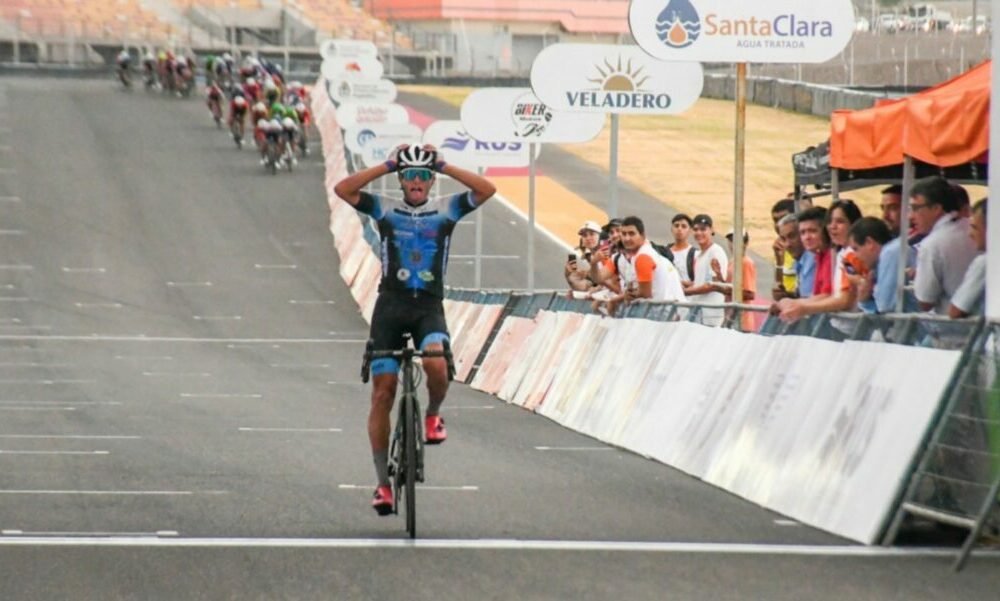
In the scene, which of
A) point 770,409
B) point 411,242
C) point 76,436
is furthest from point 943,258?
point 76,436

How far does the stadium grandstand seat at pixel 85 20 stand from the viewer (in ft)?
276

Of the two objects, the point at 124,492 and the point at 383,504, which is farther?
the point at 124,492

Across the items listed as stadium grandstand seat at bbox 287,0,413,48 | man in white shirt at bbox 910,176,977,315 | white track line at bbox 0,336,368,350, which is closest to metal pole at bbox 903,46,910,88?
white track line at bbox 0,336,368,350

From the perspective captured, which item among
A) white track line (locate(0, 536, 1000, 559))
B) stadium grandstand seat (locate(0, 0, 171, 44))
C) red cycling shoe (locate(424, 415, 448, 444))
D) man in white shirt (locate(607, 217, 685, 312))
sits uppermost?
red cycling shoe (locate(424, 415, 448, 444))

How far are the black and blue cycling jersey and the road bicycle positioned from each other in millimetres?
325

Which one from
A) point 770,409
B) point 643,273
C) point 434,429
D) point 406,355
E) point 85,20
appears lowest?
point 85,20

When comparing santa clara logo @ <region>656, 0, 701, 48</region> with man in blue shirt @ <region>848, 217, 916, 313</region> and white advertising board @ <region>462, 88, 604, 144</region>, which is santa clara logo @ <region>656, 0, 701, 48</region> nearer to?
man in blue shirt @ <region>848, 217, 916, 313</region>

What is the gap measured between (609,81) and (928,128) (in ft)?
24.8

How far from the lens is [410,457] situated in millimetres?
10250

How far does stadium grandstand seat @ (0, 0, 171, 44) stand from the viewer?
84.1 meters

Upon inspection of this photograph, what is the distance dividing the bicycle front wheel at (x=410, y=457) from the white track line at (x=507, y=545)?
116mm

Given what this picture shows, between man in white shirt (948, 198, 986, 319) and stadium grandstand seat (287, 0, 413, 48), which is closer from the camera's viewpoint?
man in white shirt (948, 198, 986, 319)

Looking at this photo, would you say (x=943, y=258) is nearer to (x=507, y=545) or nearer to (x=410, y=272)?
(x=410, y=272)

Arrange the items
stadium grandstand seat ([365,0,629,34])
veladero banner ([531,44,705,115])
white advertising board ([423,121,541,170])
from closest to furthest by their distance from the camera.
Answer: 1. veladero banner ([531,44,705,115])
2. white advertising board ([423,121,541,170])
3. stadium grandstand seat ([365,0,629,34])
